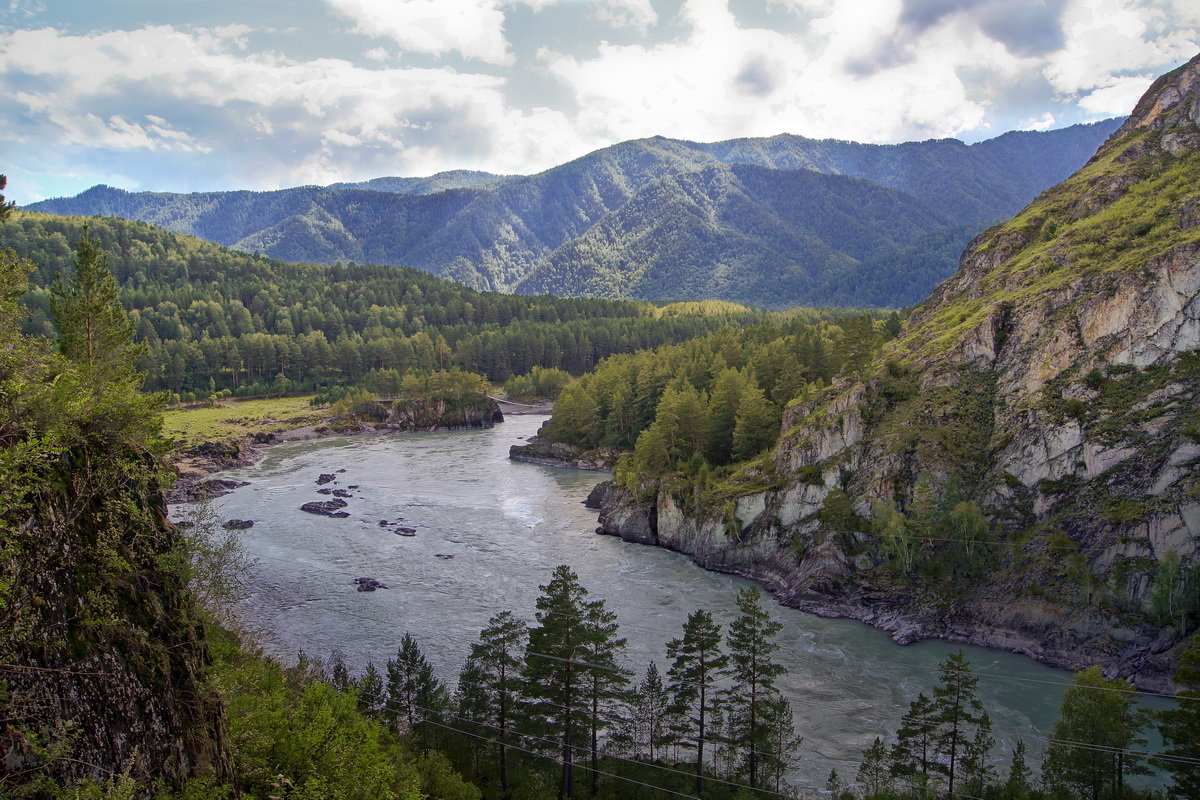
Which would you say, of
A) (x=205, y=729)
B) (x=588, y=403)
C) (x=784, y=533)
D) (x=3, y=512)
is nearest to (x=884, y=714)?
(x=784, y=533)

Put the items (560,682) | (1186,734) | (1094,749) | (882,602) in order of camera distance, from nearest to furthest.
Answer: (1186,734)
(1094,749)
(560,682)
(882,602)

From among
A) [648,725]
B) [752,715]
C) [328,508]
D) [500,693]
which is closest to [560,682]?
[500,693]

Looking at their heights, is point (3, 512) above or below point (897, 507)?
above

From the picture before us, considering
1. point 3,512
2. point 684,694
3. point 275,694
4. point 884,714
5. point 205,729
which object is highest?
point 3,512

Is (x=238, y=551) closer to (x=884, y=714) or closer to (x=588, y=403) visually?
(x=884, y=714)

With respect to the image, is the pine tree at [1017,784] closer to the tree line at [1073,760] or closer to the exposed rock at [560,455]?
the tree line at [1073,760]

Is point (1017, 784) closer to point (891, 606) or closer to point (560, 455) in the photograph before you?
point (891, 606)

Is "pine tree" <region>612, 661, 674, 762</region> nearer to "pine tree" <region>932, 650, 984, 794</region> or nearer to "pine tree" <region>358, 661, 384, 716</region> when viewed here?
"pine tree" <region>358, 661, 384, 716</region>
